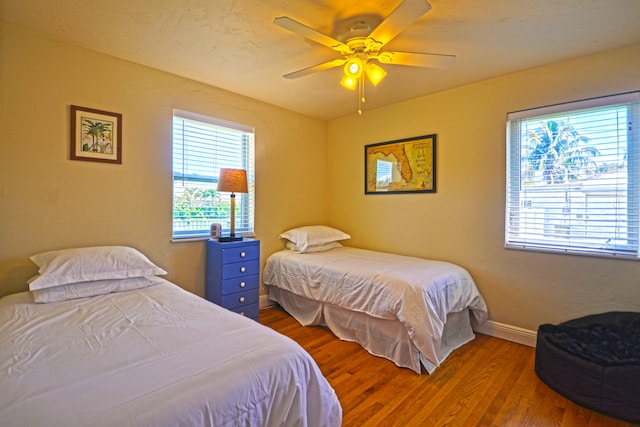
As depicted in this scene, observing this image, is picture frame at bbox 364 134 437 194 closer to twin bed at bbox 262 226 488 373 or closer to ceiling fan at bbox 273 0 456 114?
twin bed at bbox 262 226 488 373

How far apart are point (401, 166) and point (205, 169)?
2.13 metres

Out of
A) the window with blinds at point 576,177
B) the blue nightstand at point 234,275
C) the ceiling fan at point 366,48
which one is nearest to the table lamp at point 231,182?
the blue nightstand at point 234,275

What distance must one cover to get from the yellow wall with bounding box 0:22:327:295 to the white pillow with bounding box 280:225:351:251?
1010 mm

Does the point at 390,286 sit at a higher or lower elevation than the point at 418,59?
lower

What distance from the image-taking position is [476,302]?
265 cm

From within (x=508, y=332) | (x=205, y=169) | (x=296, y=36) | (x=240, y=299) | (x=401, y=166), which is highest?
(x=296, y=36)

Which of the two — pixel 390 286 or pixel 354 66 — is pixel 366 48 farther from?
pixel 390 286

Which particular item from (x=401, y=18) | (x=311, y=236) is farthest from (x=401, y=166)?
(x=401, y=18)

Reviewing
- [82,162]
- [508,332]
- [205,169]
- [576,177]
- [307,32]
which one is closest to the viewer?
[307,32]

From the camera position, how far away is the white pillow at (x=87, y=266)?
5.65 ft

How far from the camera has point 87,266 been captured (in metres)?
1.83

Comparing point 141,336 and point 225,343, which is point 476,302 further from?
point 141,336

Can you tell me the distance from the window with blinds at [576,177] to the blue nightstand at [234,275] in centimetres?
239

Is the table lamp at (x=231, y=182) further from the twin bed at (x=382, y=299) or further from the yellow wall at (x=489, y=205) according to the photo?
the yellow wall at (x=489, y=205)
